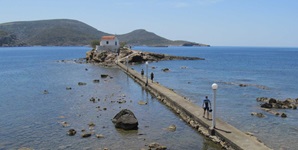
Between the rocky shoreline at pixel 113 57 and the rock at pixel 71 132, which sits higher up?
the rocky shoreline at pixel 113 57

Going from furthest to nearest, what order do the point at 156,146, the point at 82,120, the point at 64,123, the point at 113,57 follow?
the point at 113,57 → the point at 82,120 → the point at 64,123 → the point at 156,146

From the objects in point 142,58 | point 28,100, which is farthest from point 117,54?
point 28,100

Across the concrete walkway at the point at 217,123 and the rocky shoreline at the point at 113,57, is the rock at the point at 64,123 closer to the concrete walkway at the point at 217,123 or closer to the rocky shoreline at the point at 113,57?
the concrete walkway at the point at 217,123

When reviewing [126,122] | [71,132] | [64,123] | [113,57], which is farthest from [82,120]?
[113,57]

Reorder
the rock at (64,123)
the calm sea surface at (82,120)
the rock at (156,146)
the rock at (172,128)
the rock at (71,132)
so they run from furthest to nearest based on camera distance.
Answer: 1. the rock at (64,123)
2. the rock at (172,128)
3. the rock at (71,132)
4. the calm sea surface at (82,120)
5. the rock at (156,146)

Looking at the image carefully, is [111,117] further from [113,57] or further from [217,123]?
[113,57]

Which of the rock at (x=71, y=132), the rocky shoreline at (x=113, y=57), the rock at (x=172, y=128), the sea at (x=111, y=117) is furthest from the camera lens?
the rocky shoreline at (x=113, y=57)

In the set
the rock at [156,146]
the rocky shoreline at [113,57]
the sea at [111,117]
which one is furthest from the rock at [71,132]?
the rocky shoreline at [113,57]

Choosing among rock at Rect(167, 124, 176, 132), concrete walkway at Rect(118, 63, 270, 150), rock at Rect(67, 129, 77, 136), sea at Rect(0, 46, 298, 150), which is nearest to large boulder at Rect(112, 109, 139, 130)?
sea at Rect(0, 46, 298, 150)

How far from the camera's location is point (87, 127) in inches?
893

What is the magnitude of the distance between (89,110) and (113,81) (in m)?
20.3

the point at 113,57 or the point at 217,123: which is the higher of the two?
the point at 113,57

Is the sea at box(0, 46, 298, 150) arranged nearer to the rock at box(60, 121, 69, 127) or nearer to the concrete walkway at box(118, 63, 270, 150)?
the rock at box(60, 121, 69, 127)

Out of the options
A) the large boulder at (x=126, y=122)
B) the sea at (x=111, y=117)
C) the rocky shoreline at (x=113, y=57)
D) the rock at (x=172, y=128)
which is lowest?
the sea at (x=111, y=117)
